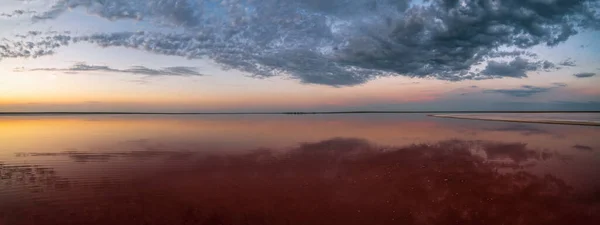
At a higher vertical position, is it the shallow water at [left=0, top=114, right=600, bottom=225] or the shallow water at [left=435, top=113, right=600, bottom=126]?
the shallow water at [left=0, top=114, right=600, bottom=225]

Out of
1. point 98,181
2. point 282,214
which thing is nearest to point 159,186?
point 98,181

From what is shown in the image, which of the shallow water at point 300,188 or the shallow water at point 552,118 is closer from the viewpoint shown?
the shallow water at point 300,188

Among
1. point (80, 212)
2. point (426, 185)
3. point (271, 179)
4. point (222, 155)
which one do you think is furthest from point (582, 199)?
point (222, 155)

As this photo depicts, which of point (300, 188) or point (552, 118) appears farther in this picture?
point (552, 118)

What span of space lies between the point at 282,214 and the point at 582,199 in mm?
8935

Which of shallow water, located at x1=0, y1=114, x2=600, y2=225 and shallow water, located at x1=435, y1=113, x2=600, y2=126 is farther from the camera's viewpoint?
shallow water, located at x1=435, y1=113, x2=600, y2=126

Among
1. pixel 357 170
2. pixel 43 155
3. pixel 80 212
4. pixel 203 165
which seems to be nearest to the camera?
pixel 80 212

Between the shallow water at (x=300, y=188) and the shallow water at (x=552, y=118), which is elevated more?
the shallow water at (x=300, y=188)

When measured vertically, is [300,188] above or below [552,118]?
above

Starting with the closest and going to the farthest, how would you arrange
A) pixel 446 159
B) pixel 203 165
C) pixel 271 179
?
pixel 271 179, pixel 203 165, pixel 446 159

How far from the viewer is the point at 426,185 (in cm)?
1134

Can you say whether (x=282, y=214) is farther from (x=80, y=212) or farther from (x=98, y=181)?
(x=98, y=181)

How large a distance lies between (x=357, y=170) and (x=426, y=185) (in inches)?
131

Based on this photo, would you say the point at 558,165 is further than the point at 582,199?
Yes
